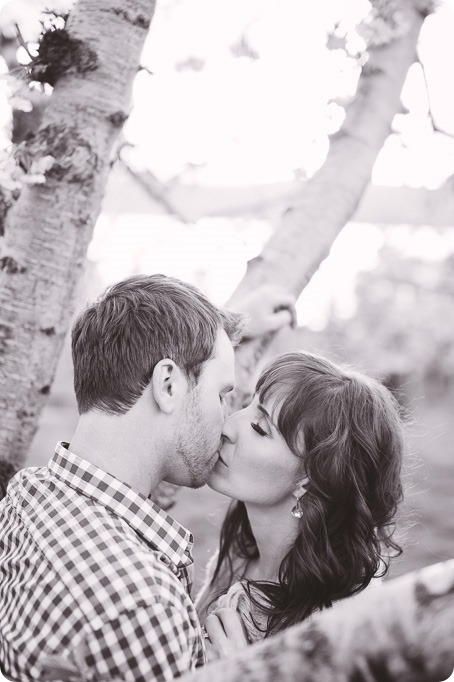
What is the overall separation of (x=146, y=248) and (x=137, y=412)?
4539mm

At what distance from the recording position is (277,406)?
236 cm

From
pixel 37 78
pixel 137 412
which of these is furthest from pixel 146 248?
pixel 137 412

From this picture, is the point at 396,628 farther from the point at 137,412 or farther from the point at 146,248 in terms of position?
the point at 146,248

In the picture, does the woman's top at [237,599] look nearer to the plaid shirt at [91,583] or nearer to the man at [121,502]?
the man at [121,502]

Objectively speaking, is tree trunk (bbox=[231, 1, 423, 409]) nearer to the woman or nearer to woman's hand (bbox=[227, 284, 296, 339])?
woman's hand (bbox=[227, 284, 296, 339])

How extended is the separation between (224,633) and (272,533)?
49 centimetres

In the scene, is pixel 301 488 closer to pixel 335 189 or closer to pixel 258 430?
pixel 258 430

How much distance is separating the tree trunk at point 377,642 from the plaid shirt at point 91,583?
1.41 feet

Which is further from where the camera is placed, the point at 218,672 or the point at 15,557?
the point at 15,557

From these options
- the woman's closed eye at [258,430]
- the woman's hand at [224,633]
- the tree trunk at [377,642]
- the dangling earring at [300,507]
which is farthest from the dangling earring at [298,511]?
Result: the tree trunk at [377,642]

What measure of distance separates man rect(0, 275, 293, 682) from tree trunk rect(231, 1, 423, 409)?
17.3 inches

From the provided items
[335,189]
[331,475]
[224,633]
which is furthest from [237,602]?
[335,189]

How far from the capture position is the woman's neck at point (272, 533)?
2.44 meters

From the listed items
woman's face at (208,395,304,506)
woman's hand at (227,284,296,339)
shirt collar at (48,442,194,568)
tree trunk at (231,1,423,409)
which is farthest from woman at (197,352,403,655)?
shirt collar at (48,442,194,568)
